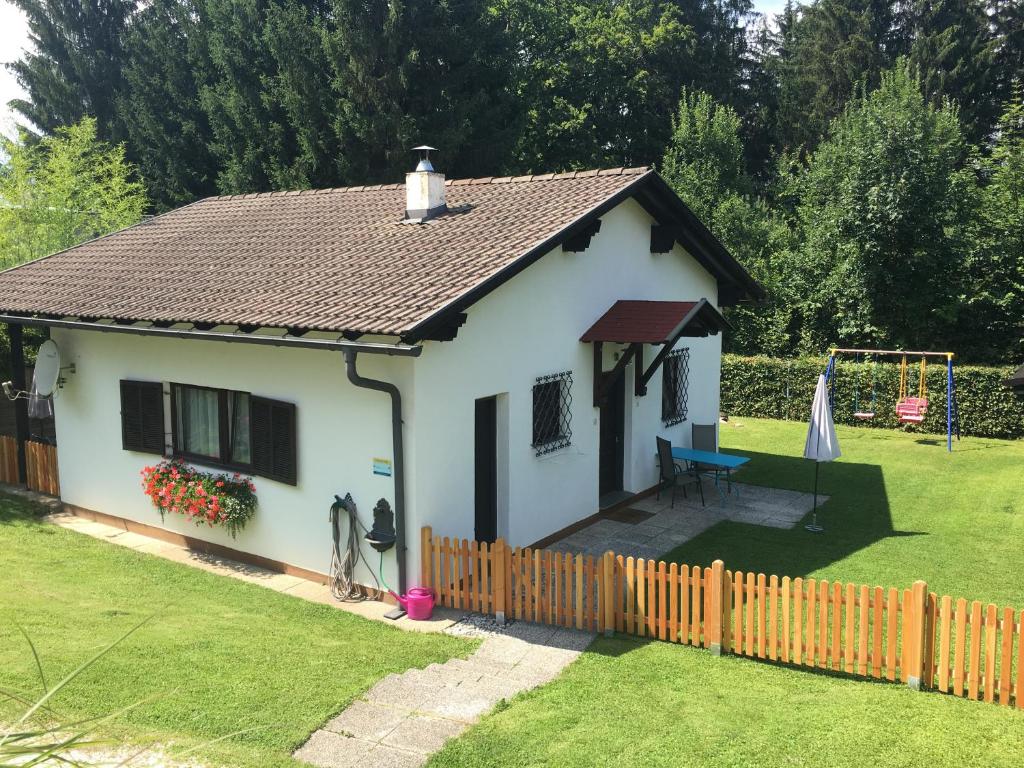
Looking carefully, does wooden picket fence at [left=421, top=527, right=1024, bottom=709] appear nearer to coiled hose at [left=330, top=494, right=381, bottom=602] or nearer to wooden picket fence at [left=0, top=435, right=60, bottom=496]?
coiled hose at [left=330, top=494, right=381, bottom=602]

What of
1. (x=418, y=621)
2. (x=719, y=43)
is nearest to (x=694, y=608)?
(x=418, y=621)

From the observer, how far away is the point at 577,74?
118ft

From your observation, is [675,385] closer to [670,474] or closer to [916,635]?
[670,474]

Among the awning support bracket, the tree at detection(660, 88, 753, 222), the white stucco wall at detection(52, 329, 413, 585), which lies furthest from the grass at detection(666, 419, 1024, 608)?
the tree at detection(660, 88, 753, 222)

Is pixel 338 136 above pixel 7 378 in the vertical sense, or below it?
above

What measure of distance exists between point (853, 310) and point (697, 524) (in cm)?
1437

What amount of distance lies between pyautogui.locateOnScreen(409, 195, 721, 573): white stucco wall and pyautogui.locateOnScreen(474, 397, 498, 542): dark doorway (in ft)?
0.40

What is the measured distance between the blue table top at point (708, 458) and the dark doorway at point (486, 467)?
14.3 feet

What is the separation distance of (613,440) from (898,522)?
4.48m

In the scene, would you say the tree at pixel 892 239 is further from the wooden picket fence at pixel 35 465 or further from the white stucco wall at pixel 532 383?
the wooden picket fence at pixel 35 465

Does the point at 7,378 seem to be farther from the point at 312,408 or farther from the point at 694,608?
the point at 694,608

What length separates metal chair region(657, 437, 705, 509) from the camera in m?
13.2

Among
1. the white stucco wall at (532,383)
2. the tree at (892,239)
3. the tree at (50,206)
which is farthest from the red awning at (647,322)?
the tree at (50,206)

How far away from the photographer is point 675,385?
14609 millimetres
